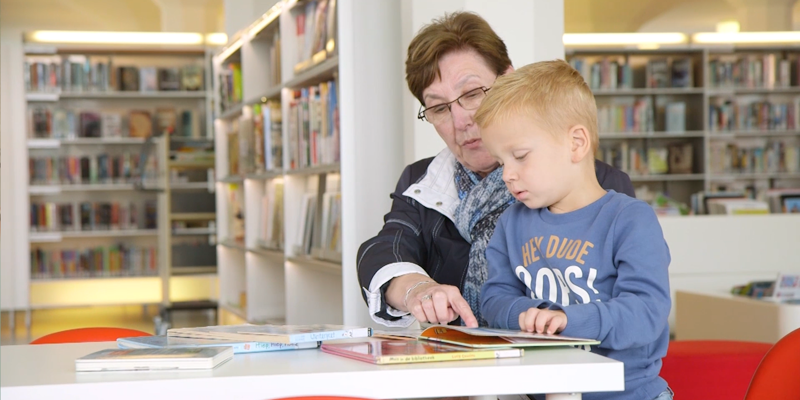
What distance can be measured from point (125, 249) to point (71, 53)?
1910mm

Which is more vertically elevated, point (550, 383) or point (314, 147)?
point (314, 147)

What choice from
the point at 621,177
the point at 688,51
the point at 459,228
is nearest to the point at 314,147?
the point at 459,228

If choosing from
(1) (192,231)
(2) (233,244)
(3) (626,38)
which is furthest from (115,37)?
(3) (626,38)

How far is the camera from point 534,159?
133 cm

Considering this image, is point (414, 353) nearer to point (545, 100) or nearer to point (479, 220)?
point (545, 100)

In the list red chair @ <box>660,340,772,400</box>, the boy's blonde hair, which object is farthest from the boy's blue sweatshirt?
red chair @ <box>660,340,772,400</box>

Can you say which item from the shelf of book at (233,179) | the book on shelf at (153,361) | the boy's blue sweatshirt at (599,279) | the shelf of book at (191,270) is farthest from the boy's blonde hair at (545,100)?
the shelf of book at (191,270)

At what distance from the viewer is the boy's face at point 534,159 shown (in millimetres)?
1327

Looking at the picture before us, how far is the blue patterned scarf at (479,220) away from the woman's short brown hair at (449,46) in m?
0.24

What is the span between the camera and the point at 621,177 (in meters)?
1.61

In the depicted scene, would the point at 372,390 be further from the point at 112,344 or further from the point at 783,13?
the point at 783,13

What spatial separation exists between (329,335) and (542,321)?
0.30m

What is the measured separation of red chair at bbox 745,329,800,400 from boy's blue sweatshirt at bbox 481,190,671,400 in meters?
0.28

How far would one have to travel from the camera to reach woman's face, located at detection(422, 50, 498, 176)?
177cm
